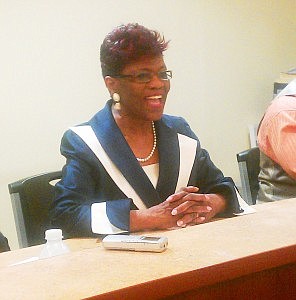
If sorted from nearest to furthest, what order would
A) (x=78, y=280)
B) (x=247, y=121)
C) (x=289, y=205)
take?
1. (x=78, y=280)
2. (x=289, y=205)
3. (x=247, y=121)

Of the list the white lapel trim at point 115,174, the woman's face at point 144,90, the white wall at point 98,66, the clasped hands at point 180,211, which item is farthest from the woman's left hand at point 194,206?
the white wall at point 98,66

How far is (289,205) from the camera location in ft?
4.39

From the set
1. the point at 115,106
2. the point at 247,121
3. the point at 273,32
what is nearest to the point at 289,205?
the point at 115,106

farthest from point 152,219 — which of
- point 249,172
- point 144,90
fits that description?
point 249,172

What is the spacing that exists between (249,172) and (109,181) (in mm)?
865

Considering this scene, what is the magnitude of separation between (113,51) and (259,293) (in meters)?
1.03

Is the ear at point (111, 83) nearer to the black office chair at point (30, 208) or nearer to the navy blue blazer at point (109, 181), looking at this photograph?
the navy blue blazer at point (109, 181)

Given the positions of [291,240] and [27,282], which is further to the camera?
[291,240]

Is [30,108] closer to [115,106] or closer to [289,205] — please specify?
[115,106]

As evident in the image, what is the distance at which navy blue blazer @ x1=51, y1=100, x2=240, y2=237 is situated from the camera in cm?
149

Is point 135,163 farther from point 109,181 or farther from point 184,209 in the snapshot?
point 184,209

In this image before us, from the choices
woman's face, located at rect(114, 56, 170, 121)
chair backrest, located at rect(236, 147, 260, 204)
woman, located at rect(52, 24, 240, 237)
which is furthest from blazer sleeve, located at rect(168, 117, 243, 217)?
chair backrest, located at rect(236, 147, 260, 204)

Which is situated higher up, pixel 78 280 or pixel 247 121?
pixel 78 280

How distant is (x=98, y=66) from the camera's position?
284 centimetres
